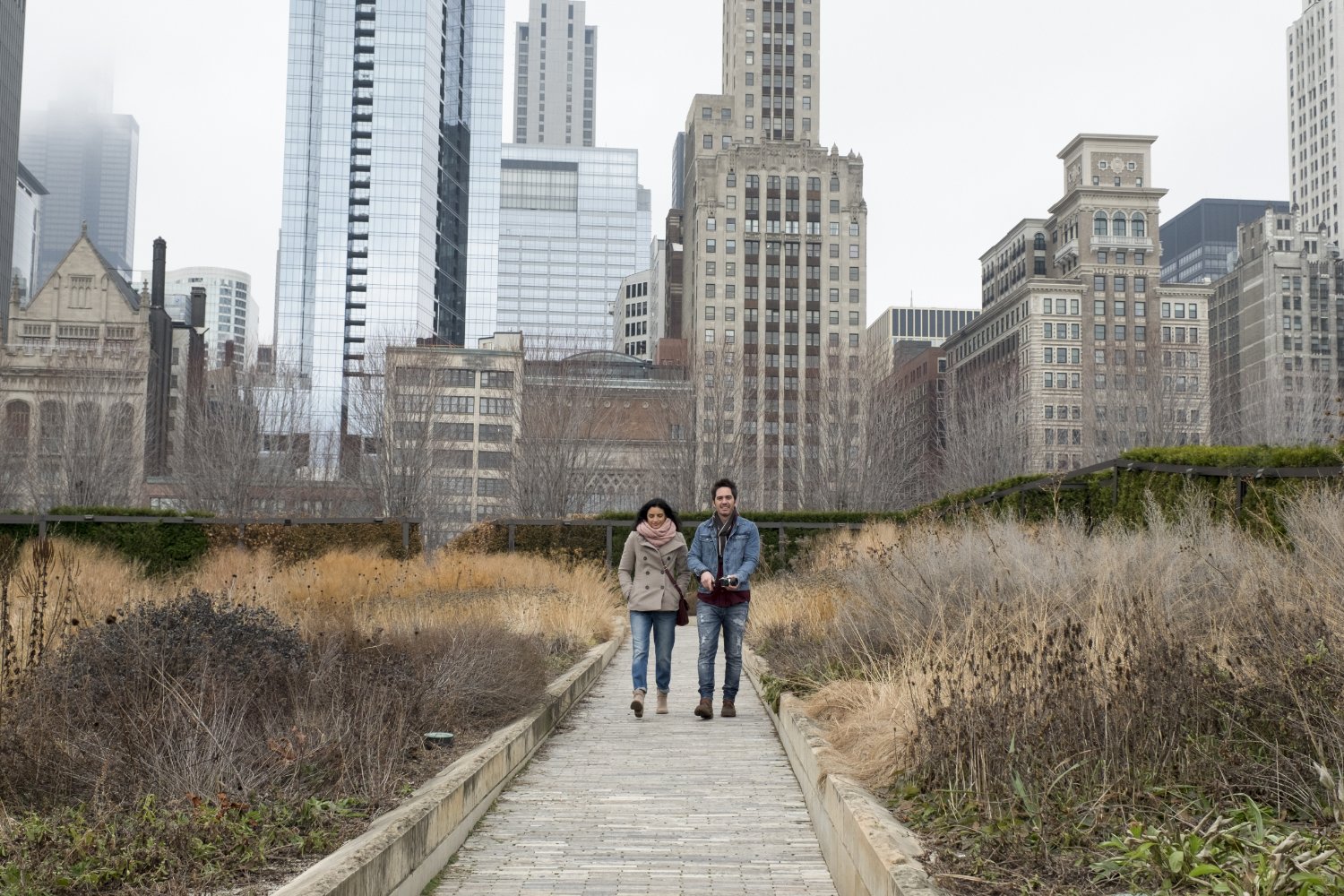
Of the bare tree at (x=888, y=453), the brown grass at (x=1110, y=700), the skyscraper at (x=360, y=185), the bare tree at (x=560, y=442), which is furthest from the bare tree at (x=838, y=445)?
the skyscraper at (x=360, y=185)

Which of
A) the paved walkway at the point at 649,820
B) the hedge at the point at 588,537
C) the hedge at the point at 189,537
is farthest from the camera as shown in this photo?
the hedge at the point at 588,537

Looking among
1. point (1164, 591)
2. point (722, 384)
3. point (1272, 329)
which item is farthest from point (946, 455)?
point (1272, 329)

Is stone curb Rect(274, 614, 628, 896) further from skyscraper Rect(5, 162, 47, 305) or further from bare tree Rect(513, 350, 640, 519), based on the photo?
skyscraper Rect(5, 162, 47, 305)

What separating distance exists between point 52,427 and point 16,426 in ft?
33.0

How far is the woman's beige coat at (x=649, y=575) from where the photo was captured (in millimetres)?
10773

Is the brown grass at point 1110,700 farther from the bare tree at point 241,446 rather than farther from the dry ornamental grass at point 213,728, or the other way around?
the bare tree at point 241,446

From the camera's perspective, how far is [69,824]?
4.91 meters

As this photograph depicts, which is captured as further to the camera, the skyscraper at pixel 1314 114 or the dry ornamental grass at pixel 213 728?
the skyscraper at pixel 1314 114

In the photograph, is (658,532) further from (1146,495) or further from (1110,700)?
(1146,495)

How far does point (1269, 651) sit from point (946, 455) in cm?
5835

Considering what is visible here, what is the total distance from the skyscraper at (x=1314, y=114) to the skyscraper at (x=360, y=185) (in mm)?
114969

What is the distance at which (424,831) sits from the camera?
556 centimetres

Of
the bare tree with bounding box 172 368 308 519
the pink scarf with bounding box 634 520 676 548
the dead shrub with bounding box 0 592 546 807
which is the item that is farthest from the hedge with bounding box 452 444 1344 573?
the bare tree with bounding box 172 368 308 519

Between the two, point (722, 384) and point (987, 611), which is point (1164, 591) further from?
point (722, 384)
